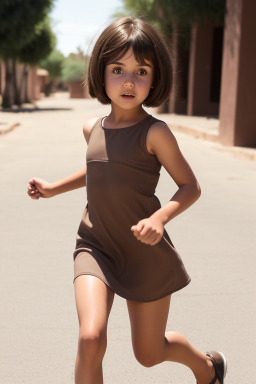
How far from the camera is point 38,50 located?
44.4 m

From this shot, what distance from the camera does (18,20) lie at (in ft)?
118

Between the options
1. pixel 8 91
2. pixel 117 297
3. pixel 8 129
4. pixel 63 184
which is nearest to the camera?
pixel 63 184

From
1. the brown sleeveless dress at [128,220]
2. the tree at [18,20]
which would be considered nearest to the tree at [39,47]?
the tree at [18,20]

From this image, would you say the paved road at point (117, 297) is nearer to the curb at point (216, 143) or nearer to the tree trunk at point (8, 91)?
the curb at point (216, 143)

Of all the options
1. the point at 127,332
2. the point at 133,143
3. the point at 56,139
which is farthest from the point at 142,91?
the point at 56,139

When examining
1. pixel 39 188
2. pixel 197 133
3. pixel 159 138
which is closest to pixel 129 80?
pixel 159 138

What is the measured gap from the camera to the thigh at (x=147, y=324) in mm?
2551

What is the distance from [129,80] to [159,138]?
0.27m

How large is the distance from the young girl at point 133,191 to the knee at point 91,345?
0.22m

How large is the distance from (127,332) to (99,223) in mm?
1366

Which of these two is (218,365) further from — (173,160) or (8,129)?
(8,129)

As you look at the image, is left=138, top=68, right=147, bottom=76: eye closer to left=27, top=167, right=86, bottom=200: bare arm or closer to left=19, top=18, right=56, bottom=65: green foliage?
left=27, top=167, right=86, bottom=200: bare arm

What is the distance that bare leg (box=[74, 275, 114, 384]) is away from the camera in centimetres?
226

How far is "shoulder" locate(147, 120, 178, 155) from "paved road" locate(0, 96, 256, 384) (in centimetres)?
122
